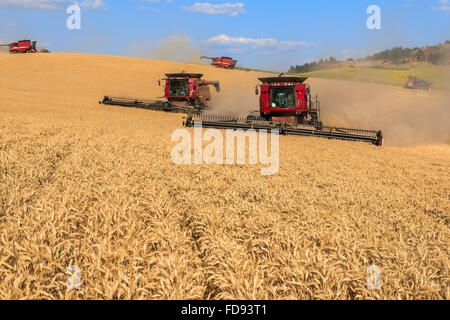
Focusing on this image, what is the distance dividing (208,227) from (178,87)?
18.5 metres

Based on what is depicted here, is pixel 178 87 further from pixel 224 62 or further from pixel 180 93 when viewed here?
pixel 224 62

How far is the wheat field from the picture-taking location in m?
2.48

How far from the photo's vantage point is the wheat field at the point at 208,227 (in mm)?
2477

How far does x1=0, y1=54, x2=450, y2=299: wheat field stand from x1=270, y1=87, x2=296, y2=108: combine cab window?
7117 mm

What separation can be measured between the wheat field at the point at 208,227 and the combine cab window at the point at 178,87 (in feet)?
42.7

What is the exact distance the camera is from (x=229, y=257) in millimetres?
2770

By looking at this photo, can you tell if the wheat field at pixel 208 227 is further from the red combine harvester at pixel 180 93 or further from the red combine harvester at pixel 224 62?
the red combine harvester at pixel 224 62

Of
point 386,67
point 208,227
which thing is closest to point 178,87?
point 208,227

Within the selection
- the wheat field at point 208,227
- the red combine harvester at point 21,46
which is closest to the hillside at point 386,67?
the red combine harvester at point 21,46

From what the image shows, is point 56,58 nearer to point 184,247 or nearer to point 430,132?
point 430,132

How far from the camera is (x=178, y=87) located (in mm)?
21031
